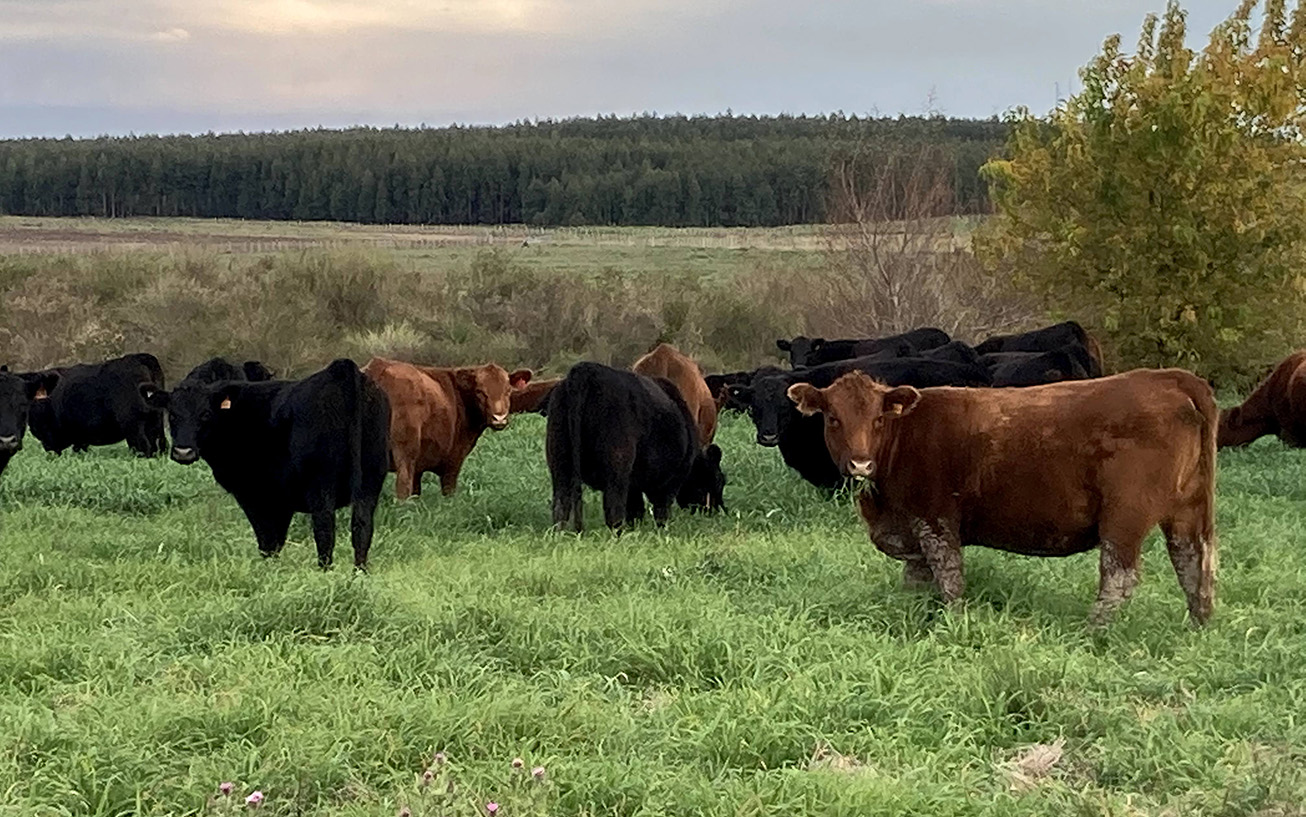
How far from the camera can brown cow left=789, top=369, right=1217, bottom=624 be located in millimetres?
7191

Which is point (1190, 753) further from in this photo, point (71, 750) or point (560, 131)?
point (560, 131)

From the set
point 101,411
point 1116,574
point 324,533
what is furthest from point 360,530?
point 101,411

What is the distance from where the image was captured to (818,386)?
13859 millimetres

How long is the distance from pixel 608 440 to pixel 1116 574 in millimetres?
5099

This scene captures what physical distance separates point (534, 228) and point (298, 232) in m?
17.4

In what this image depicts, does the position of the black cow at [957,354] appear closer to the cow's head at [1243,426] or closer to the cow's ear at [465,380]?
the cow's head at [1243,426]

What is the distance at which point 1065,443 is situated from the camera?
7.37 m

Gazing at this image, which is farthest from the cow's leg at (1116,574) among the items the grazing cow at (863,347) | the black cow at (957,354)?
the grazing cow at (863,347)

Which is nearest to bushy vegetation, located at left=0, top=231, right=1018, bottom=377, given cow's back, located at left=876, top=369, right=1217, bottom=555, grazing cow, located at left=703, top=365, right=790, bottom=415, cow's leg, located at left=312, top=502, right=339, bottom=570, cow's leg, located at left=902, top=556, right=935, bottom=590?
grazing cow, located at left=703, top=365, right=790, bottom=415

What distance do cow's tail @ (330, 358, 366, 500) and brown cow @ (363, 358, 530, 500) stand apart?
353cm

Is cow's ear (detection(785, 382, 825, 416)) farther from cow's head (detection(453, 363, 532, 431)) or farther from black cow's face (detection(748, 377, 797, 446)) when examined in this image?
cow's head (detection(453, 363, 532, 431))

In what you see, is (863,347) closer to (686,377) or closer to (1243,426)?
(686,377)

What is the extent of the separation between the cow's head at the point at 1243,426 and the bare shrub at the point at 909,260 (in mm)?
13596

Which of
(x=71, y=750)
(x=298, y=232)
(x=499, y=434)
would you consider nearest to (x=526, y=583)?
(x=71, y=750)
